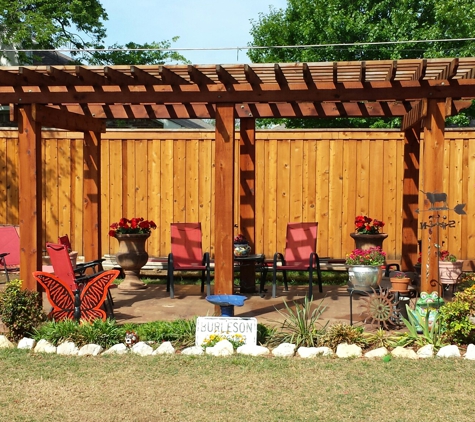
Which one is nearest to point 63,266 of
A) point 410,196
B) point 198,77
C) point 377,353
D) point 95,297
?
point 95,297

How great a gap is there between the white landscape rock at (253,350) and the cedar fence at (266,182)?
468cm

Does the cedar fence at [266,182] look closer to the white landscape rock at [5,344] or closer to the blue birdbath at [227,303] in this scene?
the blue birdbath at [227,303]

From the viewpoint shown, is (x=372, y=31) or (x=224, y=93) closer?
(x=224, y=93)

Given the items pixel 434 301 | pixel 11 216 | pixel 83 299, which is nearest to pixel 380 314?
pixel 434 301

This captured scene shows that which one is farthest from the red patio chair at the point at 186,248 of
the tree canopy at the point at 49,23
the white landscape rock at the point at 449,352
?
the tree canopy at the point at 49,23

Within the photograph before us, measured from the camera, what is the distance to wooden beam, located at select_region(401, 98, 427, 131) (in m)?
6.16

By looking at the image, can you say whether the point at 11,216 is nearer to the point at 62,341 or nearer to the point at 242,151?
the point at 242,151

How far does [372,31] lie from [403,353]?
42.6 feet

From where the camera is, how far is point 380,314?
232 inches

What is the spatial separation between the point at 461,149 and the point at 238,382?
6330mm

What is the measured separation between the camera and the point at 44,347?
17.8ft

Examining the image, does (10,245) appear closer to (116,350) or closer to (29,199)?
(29,199)

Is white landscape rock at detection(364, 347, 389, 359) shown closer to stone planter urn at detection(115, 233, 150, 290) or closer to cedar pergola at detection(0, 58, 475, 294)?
cedar pergola at detection(0, 58, 475, 294)

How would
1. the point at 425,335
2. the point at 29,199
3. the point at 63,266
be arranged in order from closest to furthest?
1. the point at 425,335
2. the point at 63,266
3. the point at 29,199
